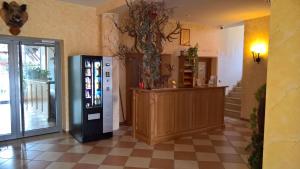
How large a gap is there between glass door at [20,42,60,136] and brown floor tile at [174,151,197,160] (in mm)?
2986

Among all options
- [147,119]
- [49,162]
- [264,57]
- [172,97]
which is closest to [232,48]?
[264,57]

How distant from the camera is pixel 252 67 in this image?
20.4ft

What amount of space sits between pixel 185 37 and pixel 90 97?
12.7ft

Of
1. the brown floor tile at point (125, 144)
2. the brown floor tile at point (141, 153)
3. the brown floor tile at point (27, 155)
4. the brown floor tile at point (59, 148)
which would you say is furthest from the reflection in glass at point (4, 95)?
the brown floor tile at point (141, 153)

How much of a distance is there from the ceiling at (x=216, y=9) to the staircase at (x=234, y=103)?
108 inches

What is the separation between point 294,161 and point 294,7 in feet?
3.17

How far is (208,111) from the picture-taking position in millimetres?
5273

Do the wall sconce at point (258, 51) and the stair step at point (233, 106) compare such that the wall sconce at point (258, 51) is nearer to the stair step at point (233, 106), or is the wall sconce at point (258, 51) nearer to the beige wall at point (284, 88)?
the stair step at point (233, 106)

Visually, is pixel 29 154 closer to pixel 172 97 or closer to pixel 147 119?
pixel 147 119

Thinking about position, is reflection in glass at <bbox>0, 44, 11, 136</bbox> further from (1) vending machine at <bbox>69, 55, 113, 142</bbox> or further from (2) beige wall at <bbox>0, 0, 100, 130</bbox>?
(1) vending machine at <bbox>69, 55, 113, 142</bbox>

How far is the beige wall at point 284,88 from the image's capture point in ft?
4.39

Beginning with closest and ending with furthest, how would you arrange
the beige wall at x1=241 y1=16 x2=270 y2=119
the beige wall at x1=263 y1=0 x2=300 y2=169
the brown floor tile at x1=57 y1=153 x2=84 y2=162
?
the beige wall at x1=263 y1=0 x2=300 y2=169 → the brown floor tile at x1=57 y1=153 x2=84 y2=162 → the beige wall at x1=241 y1=16 x2=270 y2=119

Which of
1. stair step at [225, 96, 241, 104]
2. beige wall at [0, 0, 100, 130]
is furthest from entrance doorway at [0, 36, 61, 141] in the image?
stair step at [225, 96, 241, 104]

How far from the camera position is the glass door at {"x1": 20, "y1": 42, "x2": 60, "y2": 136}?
4.67 metres
